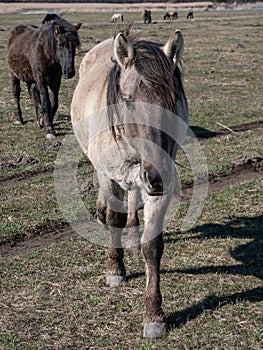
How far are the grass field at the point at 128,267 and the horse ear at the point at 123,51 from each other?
6.42ft

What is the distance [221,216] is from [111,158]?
2.52m

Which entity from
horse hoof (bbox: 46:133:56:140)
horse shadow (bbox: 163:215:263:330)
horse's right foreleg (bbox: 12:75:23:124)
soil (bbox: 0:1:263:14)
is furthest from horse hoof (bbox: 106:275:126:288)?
soil (bbox: 0:1:263:14)

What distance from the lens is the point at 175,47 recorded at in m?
4.00

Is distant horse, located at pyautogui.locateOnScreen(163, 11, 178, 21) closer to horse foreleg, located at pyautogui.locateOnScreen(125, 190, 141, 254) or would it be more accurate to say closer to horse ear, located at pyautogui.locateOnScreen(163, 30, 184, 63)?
horse foreleg, located at pyautogui.locateOnScreen(125, 190, 141, 254)

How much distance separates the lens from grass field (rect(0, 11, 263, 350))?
13.9 ft

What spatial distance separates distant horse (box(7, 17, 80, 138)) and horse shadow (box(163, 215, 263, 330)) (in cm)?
478

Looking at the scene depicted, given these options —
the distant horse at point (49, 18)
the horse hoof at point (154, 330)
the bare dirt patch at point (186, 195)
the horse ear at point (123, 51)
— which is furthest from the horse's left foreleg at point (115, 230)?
the distant horse at point (49, 18)

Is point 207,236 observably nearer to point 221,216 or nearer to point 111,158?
point 221,216

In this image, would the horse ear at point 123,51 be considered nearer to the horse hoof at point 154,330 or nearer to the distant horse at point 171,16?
the horse hoof at point 154,330

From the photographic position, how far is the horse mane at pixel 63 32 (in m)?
9.78

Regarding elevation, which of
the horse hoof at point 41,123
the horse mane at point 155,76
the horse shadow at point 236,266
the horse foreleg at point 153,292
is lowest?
the horse hoof at point 41,123

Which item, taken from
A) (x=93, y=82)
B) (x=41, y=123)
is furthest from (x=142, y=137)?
(x=41, y=123)

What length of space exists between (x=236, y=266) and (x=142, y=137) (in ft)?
6.95

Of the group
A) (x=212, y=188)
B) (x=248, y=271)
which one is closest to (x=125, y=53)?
(x=248, y=271)
